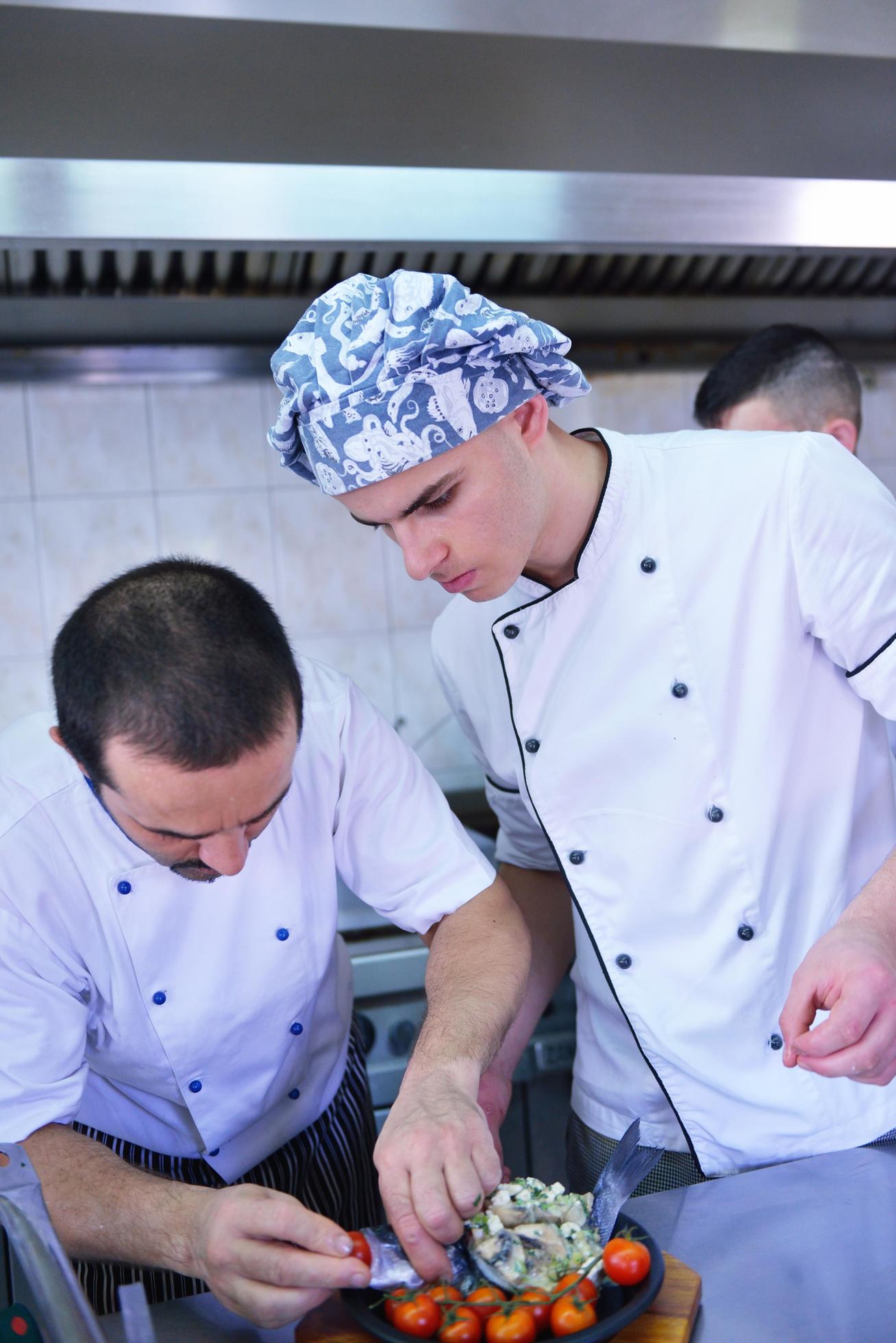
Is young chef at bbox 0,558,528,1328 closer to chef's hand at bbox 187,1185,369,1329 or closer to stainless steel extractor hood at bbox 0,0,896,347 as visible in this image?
chef's hand at bbox 187,1185,369,1329

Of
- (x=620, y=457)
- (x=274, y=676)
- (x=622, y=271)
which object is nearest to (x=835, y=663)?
(x=620, y=457)

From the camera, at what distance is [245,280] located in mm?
2225

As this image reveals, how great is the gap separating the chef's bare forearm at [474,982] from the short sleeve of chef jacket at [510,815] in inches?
6.7

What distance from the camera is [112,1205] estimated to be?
1038 millimetres

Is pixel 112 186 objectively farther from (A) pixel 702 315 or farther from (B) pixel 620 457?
(A) pixel 702 315

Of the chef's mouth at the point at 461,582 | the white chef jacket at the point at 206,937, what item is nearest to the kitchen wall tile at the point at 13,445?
the white chef jacket at the point at 206,937

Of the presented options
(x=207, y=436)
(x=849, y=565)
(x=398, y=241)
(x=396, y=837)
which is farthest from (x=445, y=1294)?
(x=207, y=436)

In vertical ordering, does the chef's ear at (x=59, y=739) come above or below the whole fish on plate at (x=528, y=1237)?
above

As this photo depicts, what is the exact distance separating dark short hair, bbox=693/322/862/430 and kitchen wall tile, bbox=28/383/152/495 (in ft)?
4.07

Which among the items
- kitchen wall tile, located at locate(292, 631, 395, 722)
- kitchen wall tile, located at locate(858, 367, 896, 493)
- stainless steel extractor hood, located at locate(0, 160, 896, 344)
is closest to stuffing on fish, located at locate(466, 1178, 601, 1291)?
stainless steel extractor hood, located at locate(0, 160, 896, 344)

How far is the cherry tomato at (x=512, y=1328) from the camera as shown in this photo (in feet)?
2.93

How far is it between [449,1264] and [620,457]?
2.79ft

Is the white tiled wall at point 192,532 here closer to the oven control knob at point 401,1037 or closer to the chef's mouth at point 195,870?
the oven control knob at point 401,1037

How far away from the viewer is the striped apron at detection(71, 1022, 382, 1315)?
4.19 ft
